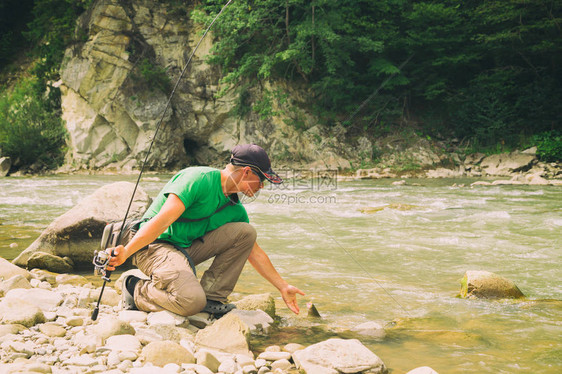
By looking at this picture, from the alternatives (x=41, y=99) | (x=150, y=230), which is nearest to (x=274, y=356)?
(x=150, y=230)

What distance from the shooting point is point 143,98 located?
20.1m

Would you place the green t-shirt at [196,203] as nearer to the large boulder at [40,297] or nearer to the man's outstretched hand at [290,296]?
the man's outstretched hand at [290,296]

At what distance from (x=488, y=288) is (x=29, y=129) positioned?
20.7 m

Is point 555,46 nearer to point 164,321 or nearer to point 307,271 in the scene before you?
point 307,271

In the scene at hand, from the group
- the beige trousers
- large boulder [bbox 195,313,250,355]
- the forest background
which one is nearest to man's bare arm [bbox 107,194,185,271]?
the beige trousers

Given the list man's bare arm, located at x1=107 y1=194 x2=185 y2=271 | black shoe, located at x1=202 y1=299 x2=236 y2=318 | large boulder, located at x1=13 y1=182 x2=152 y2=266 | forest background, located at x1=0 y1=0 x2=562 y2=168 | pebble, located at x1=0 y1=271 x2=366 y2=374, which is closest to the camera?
pebble, located at x1=0 y1=271 x2=366 y2=374

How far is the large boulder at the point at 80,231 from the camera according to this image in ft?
13.7

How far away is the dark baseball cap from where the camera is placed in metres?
2.65

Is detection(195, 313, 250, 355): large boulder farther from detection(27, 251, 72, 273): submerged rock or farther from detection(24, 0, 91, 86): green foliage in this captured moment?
detection(24, 0, 91, 86): green foliage

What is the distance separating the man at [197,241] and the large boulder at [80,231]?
5.16ft

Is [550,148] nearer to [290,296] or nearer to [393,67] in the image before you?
[393,67]

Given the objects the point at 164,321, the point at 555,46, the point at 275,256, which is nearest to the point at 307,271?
the point at 275,256

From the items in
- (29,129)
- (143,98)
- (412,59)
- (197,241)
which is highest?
(412,59)

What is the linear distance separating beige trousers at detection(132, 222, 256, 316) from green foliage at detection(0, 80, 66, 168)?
19155 mm
